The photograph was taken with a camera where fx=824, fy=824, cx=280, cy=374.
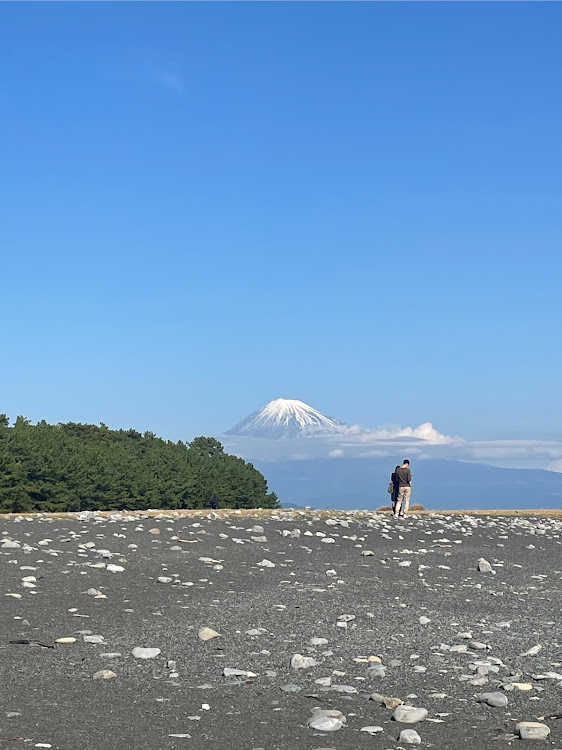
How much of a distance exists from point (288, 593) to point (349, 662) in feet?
15.8

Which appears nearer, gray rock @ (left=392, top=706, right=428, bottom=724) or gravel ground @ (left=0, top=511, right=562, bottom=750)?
gravel ground @ (left=0, top=511, right=562, bottom=750)

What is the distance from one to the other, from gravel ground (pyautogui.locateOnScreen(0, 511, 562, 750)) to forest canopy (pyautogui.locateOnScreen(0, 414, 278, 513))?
12658 mm

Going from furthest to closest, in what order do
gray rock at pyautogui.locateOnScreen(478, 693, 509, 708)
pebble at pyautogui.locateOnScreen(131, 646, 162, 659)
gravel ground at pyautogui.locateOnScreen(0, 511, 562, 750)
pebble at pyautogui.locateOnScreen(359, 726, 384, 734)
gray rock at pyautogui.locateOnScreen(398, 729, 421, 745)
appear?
1. pebble at pyautogui.locateOnScreen(131, 646, 162, 659)
2. gray rock at pyautogui.locateOnScreen(478, 693, 509, 708)
3. gravel ground at pyautogui.locateOnScreen(0, 511, 562, 750)
4. pebble at pyautogui.locateOnScreen(359, 726, 384, 734)
5. gray rock at pyautogui.locateOnScreen(398, 729, 421, 745)

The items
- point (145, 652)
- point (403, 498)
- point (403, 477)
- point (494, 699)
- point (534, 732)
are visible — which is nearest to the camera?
point (534, 732)

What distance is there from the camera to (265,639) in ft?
34.5

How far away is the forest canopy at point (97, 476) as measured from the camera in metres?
33.4

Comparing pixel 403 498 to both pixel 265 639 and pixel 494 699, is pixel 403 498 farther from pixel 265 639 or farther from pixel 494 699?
pixel 494 699

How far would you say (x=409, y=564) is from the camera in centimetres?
1812

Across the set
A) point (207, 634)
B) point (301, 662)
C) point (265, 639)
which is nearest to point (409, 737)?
point (301, 662)

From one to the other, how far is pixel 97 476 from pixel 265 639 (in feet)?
89.1

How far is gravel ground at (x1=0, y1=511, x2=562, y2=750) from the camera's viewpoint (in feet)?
23.0

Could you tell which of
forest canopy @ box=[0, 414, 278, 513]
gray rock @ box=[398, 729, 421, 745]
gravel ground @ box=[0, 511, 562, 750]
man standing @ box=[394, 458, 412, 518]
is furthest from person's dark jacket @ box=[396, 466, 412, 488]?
gray rock @ box=[398, 729, 421, 745]

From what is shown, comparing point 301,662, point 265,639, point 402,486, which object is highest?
point 402,486

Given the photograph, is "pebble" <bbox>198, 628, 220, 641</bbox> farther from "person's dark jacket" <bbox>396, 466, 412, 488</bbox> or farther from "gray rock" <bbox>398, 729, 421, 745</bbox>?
"person's dark jacket" <bbox>396, 466, 412, 488</bbox>
